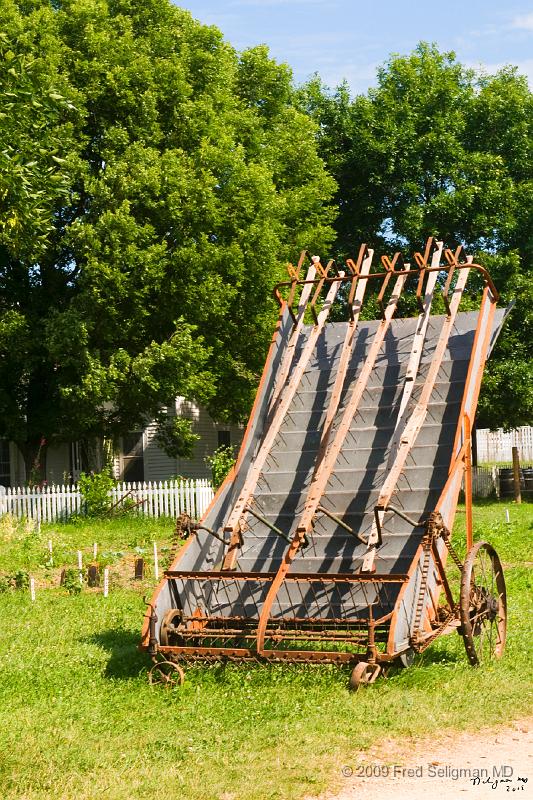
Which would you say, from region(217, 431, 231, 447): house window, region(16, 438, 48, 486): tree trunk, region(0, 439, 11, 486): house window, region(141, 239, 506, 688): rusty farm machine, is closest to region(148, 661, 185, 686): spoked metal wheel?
region(141, 239, 506, 688): rusty farm machine

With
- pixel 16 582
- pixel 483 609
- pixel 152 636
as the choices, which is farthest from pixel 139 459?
pixel 152 636

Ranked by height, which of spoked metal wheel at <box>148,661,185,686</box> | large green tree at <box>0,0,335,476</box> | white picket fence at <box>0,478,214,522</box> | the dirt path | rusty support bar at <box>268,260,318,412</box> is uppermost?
large green tree at <box>0,0,335,476</box>

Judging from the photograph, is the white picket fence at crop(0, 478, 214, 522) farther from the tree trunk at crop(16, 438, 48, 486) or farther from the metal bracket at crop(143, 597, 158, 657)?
the metal bracket at crop(143, 597, 158, 657)

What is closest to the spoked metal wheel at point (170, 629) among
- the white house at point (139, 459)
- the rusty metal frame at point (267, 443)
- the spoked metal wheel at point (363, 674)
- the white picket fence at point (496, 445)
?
the rusty metal frame at point (267, 443)

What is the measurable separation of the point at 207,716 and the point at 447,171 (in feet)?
88.0

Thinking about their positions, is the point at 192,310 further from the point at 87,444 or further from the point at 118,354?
the point at 87,444

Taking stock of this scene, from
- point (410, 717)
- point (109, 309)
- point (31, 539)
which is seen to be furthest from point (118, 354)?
point (410, 717)

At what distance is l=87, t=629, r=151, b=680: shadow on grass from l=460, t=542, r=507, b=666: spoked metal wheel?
3102 millimetres

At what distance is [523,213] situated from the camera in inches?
1283

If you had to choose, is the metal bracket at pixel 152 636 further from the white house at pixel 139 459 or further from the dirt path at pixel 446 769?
the white house at pixel 139 459

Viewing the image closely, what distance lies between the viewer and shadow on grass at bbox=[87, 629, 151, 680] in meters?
9.92

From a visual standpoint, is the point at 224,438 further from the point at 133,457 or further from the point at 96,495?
the point at 96,495

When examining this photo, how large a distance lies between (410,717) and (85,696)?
294 centimetres

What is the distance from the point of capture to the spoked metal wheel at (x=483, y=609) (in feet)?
30.8
